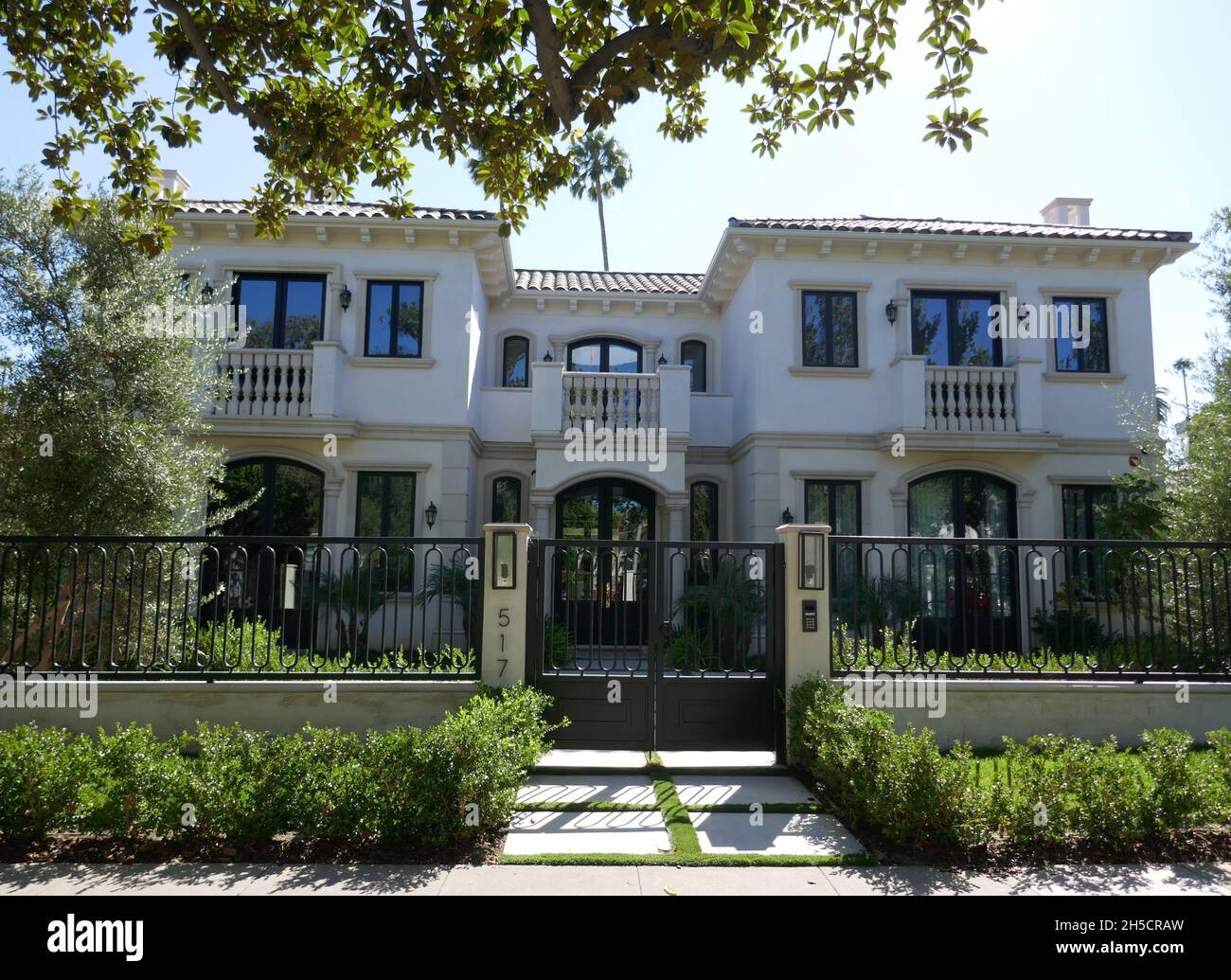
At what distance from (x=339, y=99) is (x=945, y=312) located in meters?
11.0

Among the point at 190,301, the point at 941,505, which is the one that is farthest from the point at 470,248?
the point at 941,505

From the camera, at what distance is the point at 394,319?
14.0 m

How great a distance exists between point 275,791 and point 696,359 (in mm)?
13084

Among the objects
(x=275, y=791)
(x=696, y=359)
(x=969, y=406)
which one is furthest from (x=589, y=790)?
(x=696, y=359)

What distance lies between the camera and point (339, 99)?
7.27m

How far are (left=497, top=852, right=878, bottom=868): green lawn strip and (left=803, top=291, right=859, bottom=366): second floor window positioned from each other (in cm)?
1031

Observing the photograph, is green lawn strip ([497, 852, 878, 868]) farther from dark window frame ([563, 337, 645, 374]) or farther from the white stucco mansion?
dark window frame ([563, 337, 645, 374])

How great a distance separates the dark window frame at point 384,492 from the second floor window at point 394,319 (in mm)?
2092

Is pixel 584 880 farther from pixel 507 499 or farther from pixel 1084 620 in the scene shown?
pixel 507 499

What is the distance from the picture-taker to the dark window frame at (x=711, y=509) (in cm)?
1551

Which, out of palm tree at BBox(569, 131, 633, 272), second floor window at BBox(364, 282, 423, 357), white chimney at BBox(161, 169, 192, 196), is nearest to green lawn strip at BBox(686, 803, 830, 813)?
second floor window at BBox(364, 282, 423, 357)

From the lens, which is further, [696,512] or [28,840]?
Answer: [696,512]

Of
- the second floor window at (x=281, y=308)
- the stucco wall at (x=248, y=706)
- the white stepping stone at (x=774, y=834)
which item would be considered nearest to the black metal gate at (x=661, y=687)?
the stucco wall at (x=248, y=706)
